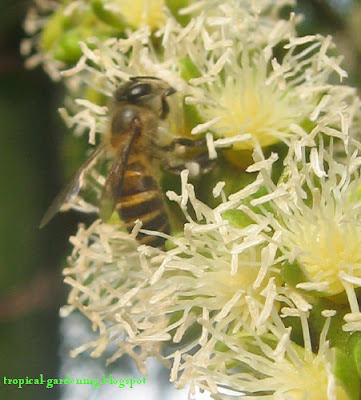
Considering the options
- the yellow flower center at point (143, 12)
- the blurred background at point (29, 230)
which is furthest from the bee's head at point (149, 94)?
the blurred background at point (29, 230)

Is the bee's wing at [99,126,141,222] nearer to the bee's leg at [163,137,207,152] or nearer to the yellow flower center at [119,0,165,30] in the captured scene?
the bee's leg at [163,137,207,152]

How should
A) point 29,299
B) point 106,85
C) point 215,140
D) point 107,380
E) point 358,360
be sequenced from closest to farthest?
1. point 358,360
2. point 215,140
3. point 106,85
4. point 107,380
5. point 29,299

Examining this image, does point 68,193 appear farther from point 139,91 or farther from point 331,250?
point 331,250

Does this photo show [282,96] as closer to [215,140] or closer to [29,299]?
[215,140]

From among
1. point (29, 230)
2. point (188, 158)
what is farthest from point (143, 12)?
point (29, 230)

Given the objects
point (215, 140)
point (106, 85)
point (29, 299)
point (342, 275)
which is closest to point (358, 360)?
point (342, 275)

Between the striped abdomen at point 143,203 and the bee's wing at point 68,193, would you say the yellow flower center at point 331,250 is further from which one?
the bee's wing at point 68,193

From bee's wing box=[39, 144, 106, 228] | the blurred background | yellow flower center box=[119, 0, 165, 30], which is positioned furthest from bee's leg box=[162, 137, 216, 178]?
the blurred background
